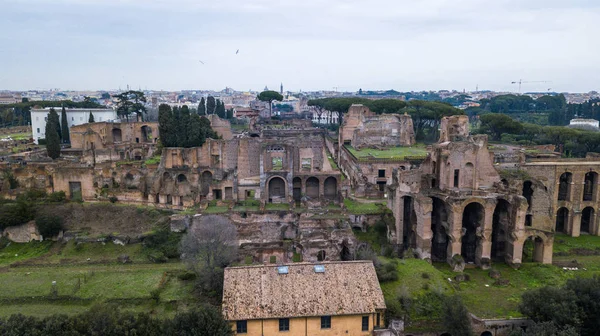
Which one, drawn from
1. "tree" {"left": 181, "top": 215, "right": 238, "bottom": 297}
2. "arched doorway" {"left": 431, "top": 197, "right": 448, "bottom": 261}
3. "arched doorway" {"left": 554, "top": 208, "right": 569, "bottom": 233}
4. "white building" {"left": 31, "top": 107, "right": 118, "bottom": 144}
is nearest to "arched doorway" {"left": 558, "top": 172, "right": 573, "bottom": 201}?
"arched doorway" {"left": 554, "top": 208, "right": 569, "bottom": 233}

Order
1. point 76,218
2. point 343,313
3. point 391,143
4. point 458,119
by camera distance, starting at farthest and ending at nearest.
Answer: point 391,143
point 458,119
point 76,218
point 343,313

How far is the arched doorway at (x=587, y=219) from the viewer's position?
3591 centimetres

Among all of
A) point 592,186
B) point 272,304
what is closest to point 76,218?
point 272,304

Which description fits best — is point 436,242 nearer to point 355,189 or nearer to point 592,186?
point 355,189

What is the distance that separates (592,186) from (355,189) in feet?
59.9

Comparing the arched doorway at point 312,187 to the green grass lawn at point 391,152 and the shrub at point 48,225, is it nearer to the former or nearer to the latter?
the green grass lawn at point 391,152

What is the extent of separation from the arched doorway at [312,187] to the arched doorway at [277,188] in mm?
2140

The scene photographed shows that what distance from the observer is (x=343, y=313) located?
19.6 metres

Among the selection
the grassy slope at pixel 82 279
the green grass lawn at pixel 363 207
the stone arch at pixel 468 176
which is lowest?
the grassy slope at pixel 82 279

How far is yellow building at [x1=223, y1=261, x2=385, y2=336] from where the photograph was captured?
63.7 ft

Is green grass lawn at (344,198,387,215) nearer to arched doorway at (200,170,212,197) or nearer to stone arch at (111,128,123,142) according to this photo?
arched doorway at (200,170,212,197)

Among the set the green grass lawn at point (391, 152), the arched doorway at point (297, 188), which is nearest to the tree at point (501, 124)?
the green grass lawn at point (391, 152)

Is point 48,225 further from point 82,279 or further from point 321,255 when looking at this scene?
point 321,255

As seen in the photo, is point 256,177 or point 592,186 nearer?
point 592,186
